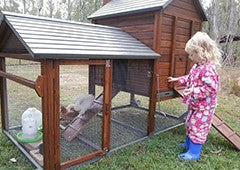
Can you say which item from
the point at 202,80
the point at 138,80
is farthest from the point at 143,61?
the point at 202,80

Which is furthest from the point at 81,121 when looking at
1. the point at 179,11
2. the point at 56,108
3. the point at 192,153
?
the point at 179,11

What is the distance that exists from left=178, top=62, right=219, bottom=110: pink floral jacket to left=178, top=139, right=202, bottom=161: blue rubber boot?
0.56 metres

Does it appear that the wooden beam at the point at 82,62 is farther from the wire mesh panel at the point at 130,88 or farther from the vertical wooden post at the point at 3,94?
the vertical wooden post at the point at 3,94

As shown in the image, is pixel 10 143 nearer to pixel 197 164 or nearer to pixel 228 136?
pixel 197 164

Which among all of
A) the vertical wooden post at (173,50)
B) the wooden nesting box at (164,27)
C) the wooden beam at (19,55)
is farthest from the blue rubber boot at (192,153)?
the wooden beam at (19,55)

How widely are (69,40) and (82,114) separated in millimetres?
1410

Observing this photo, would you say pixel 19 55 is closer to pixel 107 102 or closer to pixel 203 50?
pixel 107 102

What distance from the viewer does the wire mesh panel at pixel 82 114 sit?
121 inches

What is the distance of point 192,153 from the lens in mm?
3252

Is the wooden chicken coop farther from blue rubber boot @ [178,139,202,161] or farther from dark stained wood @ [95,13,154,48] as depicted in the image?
blue rubber boot @ [178,139,202,161]

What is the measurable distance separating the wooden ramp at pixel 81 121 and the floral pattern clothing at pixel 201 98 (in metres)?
1.25

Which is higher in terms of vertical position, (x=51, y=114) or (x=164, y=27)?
(x=164, y=27)

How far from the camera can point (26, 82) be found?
2568 millimetres

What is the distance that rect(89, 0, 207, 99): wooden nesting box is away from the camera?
12.2ft
